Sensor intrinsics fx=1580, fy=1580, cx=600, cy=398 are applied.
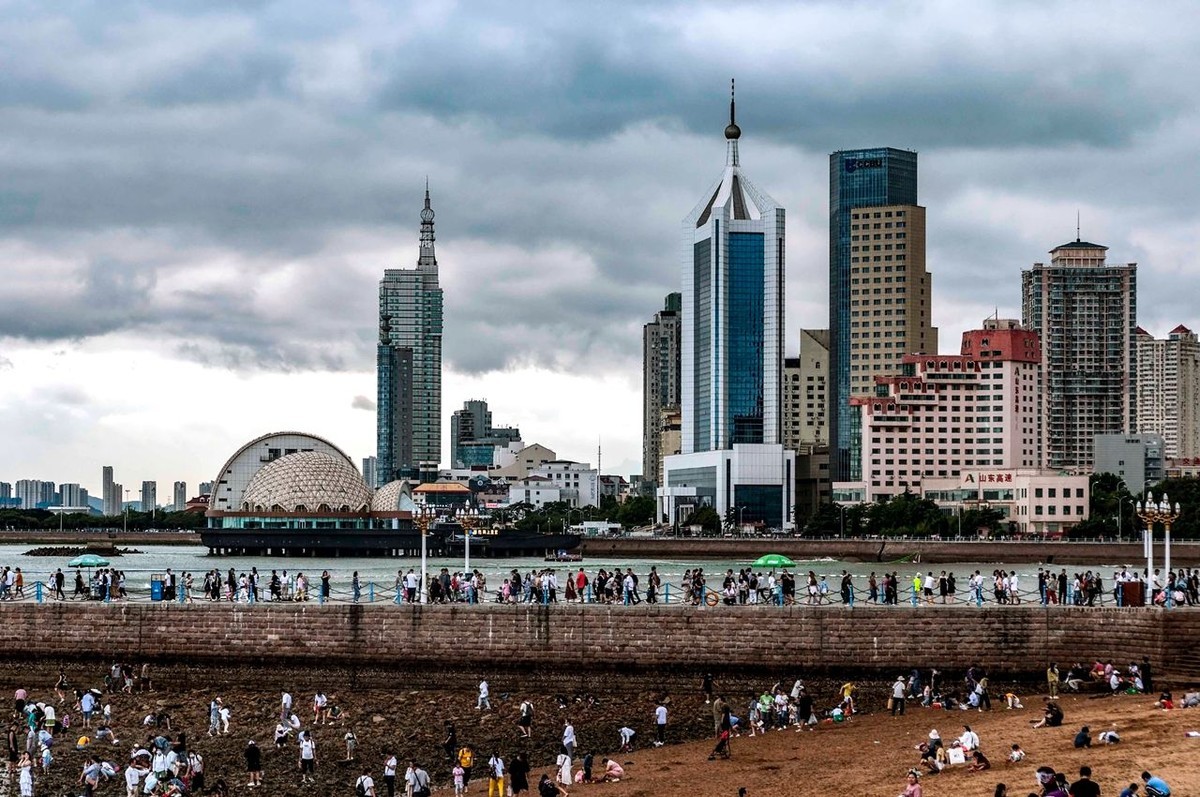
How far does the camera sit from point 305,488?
569ft

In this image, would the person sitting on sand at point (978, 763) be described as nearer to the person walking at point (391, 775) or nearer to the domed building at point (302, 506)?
the person walking at point (391, 775)

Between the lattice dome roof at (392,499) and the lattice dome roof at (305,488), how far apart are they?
155cm

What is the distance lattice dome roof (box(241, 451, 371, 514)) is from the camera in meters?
172

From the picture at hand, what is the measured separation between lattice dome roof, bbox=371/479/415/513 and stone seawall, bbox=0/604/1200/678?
438 ft

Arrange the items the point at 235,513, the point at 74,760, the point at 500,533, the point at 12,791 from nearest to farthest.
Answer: the point at 12,791
the point at 74,760
the point at 500,533
the point at 235,513

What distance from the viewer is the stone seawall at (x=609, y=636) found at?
40000 millimetres

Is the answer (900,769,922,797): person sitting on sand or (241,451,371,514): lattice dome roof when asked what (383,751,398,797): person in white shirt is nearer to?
(900,769,922,797): person sitting on sand

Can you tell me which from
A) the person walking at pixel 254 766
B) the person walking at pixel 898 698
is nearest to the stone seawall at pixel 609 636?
the person walking at pixel 898 698

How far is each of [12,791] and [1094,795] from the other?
2096 cm

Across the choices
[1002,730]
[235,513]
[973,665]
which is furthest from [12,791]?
[235,513]

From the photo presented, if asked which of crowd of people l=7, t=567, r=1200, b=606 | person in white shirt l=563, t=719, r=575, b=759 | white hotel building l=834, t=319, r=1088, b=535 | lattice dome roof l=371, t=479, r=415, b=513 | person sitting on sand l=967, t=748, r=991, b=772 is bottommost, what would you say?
person in white shirt l=563, t=719, r=575, b=759

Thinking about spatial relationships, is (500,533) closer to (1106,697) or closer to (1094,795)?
(1106,697)

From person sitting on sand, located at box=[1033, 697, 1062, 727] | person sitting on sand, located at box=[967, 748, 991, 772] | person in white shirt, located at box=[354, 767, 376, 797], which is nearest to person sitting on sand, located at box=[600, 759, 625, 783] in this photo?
person in white shirt, located at box=[354, 767, 376, 797]

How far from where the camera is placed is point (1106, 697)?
36281 millimetres
